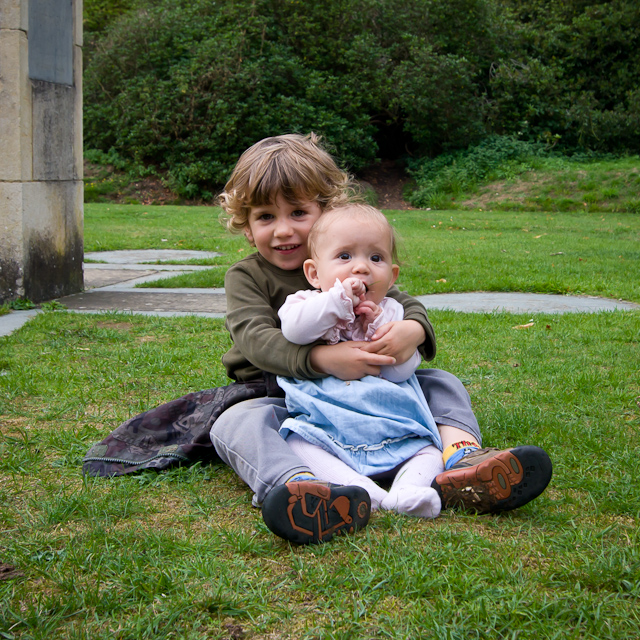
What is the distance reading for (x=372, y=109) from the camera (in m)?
20.1

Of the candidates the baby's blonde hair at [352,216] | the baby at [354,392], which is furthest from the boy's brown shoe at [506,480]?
the baby's blonde hair at [352,216]

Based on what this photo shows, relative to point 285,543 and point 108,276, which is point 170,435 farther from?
point 108,276

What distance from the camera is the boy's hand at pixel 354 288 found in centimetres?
207

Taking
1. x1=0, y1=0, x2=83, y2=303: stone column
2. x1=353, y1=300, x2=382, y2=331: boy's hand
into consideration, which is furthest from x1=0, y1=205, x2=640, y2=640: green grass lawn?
x1=0, y1=0, x2=83, y2=303: stone column

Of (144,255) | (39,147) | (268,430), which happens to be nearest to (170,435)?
(268,430)

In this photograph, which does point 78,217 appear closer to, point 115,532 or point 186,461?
point 186,461

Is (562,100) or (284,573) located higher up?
(562,100)

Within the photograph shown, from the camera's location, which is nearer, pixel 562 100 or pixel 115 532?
pixel 115 532

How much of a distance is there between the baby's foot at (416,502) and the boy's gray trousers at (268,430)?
0.84 ft

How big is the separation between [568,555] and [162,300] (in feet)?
13.1

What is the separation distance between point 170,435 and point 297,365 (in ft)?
1.82

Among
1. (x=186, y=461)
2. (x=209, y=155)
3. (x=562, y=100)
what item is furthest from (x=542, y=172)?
(x=186, y=461)

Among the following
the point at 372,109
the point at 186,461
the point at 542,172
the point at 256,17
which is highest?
the point at 256,17

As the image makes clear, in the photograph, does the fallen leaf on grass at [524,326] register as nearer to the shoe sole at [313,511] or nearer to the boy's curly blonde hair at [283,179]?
the boy's curly blonde hair at [283,179]
